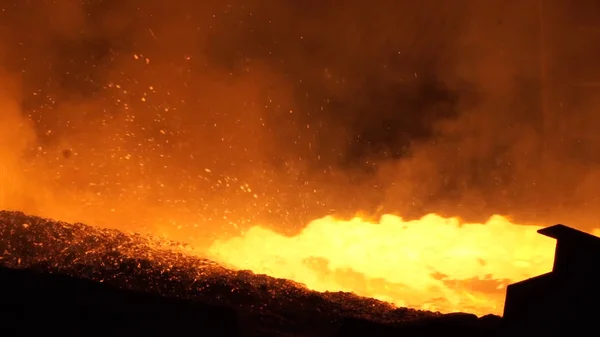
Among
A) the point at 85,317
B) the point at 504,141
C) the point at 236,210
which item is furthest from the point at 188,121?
the point at 504,141

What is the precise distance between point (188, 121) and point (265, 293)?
3.46 m

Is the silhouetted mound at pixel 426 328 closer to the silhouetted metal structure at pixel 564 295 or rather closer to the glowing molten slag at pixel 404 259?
the silhouetted metal structure at pixel 564 295

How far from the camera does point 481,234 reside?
9477 millimetres

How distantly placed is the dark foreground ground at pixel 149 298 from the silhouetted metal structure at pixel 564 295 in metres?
0.33

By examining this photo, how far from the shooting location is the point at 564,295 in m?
5.29

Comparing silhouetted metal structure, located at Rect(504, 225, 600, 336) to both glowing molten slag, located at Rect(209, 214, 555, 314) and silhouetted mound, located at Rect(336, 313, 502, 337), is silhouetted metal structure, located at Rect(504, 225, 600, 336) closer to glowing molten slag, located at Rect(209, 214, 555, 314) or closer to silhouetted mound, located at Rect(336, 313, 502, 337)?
silhouetted mound, located at Rect(336, 313, 502, 337)

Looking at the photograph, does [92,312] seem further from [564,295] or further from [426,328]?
[564,295]

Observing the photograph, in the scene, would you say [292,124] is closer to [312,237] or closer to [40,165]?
[312,237]

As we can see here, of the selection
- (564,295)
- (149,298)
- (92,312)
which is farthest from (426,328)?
(92,312)

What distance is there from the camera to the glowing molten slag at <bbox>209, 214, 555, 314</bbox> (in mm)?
8992

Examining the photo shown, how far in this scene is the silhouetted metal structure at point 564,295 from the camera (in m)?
5.19

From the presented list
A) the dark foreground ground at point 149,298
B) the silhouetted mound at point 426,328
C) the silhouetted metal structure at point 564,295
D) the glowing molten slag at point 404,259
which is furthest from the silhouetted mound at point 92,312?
the glowing molten slag at point 404,259

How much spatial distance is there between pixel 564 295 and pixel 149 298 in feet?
12.6

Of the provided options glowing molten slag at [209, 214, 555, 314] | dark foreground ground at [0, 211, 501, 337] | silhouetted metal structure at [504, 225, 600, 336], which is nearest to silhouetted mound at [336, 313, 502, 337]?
dark foreground ground at [0, 211, 501, 337]
